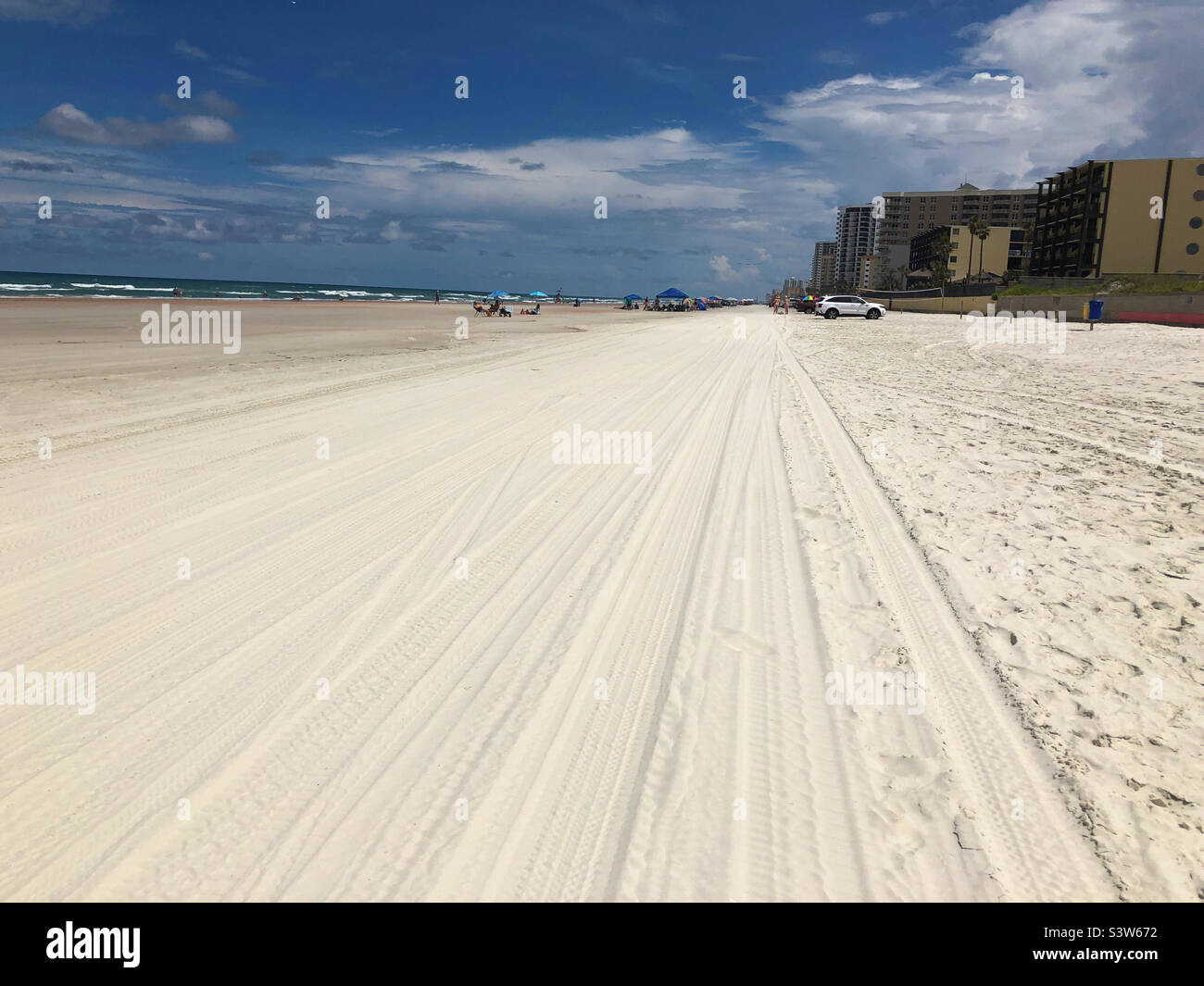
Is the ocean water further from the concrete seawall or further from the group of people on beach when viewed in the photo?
the concrete seawall

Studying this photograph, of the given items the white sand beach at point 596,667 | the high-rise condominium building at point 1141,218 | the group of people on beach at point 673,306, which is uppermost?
the high-rise condominium building at point 1141,218

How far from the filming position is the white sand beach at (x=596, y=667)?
2395 millimetres

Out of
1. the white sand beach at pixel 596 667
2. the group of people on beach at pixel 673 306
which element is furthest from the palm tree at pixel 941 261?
the white sand beach at pixel 596 667

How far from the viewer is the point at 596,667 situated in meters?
3.57

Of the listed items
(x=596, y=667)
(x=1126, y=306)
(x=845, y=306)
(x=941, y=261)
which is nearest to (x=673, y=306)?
(x=941, y=261)

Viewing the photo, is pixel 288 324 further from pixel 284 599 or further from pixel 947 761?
pixel 947 761

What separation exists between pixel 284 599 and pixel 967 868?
3.54 m

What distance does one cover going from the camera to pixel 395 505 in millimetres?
5957

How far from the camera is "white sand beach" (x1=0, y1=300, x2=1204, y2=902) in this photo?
2395 mm

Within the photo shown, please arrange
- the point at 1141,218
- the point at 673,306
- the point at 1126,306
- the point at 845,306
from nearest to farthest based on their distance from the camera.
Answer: the point at 1126,306, the point at 845,306, the point at 1141,218, the point at 673,306

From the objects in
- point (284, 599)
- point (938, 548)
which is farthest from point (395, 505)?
point (938, 548)

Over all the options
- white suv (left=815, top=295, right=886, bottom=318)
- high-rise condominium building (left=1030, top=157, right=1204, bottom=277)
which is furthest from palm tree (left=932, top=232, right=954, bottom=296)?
white suv (left=815, top=295, right=886, bottom=318)

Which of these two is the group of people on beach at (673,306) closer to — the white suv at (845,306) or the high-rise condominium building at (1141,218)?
the high-rise condominium building at (1141,218)

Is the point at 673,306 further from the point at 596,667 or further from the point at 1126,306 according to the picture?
the point at 596,667
